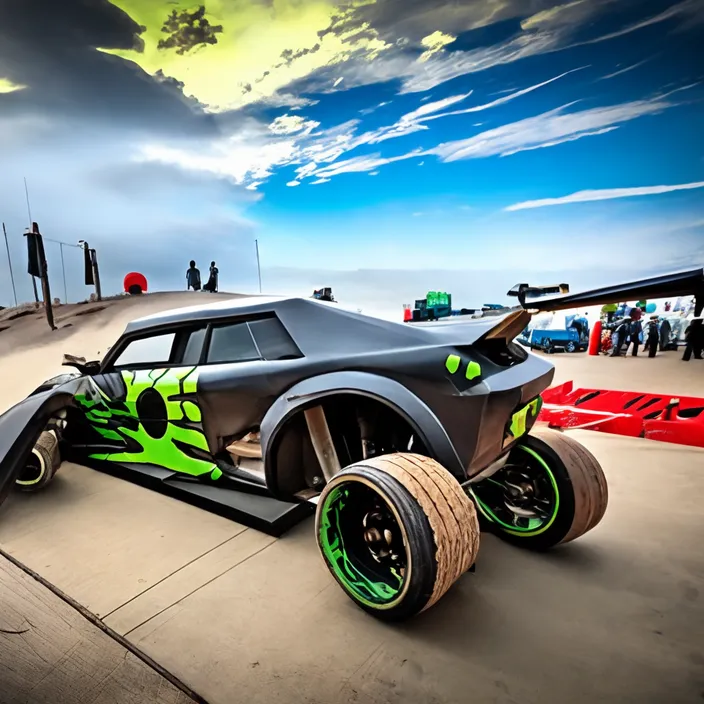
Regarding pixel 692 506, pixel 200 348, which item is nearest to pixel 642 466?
pixel 692 506

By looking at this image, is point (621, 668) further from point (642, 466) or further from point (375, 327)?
point (642, 466)

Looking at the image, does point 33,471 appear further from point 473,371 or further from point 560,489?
point 560,489

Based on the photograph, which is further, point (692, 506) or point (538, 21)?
point (538, 21)

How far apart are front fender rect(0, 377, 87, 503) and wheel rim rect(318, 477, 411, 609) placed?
6.63 ft

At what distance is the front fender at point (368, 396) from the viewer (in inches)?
64.6

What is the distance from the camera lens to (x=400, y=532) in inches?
57.7

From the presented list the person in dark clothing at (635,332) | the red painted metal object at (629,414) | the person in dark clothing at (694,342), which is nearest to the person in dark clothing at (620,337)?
the person in dark clothing at (635,332)

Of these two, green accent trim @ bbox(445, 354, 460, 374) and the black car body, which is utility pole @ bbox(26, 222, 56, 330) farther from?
green accent trim @ bbox(445, 354, 460, 374)

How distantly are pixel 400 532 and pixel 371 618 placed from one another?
0.43 meters

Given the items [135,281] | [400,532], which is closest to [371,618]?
[400,532]

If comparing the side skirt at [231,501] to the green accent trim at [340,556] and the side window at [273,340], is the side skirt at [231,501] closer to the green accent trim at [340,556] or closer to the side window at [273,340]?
the green accent trim at [340,556]

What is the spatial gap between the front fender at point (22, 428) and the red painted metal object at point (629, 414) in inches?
166

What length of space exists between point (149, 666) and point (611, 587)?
6.12 feet

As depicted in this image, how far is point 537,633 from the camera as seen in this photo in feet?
4.94
